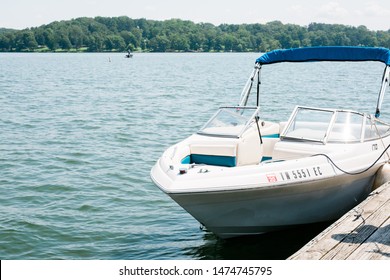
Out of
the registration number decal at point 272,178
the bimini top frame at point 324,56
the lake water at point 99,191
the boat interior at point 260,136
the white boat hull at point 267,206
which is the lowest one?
the lake water at point 99,191

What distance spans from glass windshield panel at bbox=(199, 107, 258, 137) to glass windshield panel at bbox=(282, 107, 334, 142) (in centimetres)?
66

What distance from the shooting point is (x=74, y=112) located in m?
26.9

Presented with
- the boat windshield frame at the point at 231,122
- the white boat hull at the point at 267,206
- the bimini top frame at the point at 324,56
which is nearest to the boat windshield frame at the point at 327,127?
the boat windshield frame at the point at 231,122

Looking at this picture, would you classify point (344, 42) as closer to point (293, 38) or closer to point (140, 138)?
point (293, 38)

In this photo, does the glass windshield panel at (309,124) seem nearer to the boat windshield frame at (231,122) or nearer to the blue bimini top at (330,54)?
the boat windshield frame at (231,122)

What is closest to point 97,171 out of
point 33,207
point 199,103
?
point 33,207

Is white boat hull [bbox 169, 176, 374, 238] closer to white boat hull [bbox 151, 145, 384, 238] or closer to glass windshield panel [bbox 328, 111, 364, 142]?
white boat hull [bbox 151, 145, 384, 238]

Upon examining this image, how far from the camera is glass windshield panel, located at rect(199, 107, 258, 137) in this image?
9.77 m

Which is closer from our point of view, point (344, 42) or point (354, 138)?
point (354, 138)

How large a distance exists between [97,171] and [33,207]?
3.02 metres

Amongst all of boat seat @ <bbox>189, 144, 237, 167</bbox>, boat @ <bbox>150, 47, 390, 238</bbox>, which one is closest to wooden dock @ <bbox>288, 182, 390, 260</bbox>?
boat @ <bbox>150, 47, 390, 238</bbox>

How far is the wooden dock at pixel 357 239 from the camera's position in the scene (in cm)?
648

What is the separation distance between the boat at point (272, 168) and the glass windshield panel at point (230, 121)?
2 centimetres

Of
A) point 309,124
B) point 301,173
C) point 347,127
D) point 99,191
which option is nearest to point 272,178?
point 301,173
